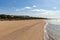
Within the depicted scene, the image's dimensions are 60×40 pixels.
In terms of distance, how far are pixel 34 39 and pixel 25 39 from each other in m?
0.72

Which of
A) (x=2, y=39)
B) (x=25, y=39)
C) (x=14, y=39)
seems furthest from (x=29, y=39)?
(x=2, y=39)

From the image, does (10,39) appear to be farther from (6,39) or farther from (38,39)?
(38,39)

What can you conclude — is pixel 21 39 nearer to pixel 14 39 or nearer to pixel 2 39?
pixel 14 39

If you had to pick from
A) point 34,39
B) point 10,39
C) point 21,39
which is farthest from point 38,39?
point 10,39

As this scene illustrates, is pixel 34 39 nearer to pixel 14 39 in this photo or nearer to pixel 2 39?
pixel 14 39

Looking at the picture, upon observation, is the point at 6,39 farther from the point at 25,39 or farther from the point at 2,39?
the point at 25,39

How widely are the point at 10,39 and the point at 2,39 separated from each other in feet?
2.14

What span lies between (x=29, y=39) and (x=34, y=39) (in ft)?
1.36

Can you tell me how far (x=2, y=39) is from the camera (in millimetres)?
13031

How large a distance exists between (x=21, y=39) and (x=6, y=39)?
119 centimetres

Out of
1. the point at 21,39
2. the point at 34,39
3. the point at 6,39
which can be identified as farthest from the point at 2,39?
the point at 34,39

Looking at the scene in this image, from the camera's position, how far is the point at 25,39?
13.1 meters

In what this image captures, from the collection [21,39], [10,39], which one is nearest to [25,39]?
[21,39]

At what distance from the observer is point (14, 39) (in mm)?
12961
